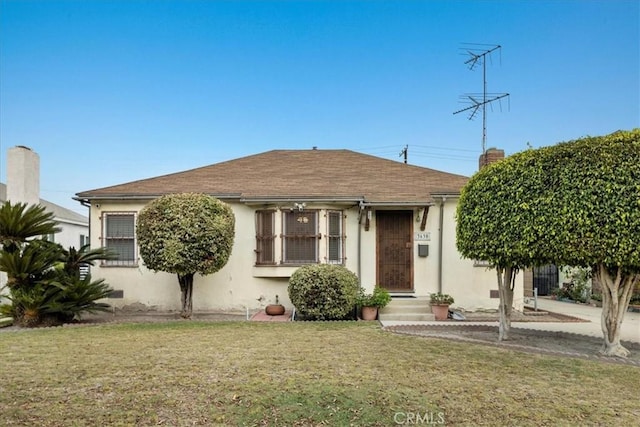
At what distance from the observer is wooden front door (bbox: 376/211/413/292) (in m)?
11.4

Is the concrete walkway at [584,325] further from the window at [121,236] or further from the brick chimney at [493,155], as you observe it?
the window at [121,236]

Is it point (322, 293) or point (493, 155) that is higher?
point (493, 155)

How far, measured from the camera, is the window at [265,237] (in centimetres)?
1123

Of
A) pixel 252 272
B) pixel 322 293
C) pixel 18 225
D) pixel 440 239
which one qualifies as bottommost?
pixel 322 293

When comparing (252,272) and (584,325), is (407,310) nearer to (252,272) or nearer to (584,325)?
(584,325)

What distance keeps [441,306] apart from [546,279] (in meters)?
9.70

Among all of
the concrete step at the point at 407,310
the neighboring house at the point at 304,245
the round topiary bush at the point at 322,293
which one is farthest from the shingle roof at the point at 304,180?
the concrete step at the point at 407,310

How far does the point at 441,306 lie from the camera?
400 inches

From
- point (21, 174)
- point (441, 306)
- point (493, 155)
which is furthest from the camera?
point (493, 155)

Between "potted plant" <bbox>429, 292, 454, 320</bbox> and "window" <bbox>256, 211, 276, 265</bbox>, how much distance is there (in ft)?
15.4

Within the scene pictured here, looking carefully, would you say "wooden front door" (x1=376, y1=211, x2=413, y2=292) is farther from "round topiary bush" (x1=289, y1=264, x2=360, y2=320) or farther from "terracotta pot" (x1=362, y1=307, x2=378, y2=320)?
"round topiary bush" (x1=289, y1=264, x2=360, y2=320)

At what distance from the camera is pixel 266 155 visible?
1495 cm

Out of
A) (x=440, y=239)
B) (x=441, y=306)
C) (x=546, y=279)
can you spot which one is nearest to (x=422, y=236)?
(x=440, y=239)

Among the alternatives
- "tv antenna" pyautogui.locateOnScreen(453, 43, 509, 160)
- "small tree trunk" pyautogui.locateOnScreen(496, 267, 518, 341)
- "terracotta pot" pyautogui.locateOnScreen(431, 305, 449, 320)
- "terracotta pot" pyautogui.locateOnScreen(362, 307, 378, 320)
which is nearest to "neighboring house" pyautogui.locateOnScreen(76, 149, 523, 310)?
"terracotta pot" pyautogui.locateOnScreen(431, 305, 449, 320)
